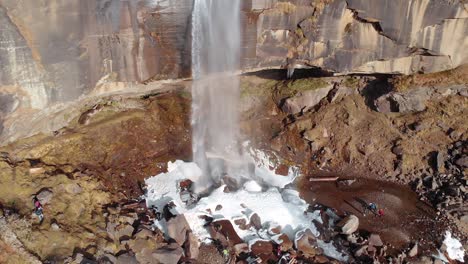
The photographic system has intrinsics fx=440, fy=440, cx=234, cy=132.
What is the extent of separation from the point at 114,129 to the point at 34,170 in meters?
4.34

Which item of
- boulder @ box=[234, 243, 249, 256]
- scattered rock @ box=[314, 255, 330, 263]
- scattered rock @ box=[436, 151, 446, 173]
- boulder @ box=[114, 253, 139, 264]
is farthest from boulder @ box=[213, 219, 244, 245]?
scattered rock @ box=[436, 151, 446, 173]

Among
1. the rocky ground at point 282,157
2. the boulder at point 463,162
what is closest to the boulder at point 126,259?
the rocky ground at point 282,157

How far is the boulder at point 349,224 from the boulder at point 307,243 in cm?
114

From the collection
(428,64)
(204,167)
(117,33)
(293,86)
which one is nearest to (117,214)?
(204,167)

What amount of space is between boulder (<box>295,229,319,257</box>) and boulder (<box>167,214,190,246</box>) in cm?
402

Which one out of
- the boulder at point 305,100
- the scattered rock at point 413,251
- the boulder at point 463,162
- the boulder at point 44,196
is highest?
the boulder at point 305,100

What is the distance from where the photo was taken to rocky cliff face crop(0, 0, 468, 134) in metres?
14.1

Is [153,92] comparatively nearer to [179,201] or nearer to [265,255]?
[179,201]

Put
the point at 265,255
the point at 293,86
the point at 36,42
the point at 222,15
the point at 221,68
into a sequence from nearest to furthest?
the point at 36,42, the point at 265,255, the point at 222,15, the point at 221,68, the point at 293,86

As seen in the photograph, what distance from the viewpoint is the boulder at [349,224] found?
16.1 m

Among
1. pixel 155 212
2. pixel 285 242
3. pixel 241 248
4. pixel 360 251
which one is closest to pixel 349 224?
pixel 360 251

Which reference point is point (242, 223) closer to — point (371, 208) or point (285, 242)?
point (285, 242)

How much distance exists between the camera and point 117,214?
15875 mm

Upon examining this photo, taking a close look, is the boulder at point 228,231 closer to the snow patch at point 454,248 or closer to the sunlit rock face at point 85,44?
the sunlit rock face at point 85,44
